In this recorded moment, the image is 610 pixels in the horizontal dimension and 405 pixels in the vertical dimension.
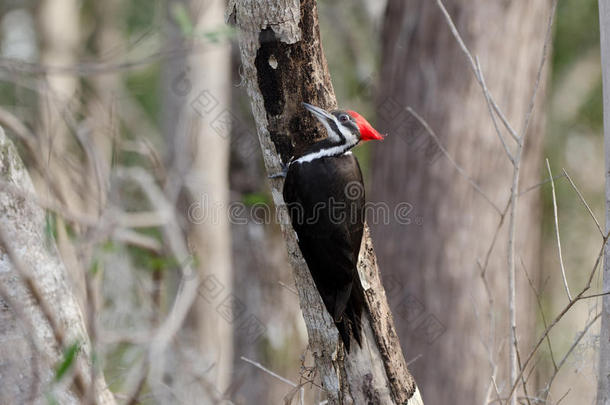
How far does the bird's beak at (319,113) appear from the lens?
2316 mm

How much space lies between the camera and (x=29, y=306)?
90.7 inches

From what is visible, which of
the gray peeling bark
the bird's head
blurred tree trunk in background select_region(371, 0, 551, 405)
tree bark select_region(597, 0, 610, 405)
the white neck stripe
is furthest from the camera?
blurred tree trunk in background select_region(371, 0, 551, 405)

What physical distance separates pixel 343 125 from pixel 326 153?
14cm

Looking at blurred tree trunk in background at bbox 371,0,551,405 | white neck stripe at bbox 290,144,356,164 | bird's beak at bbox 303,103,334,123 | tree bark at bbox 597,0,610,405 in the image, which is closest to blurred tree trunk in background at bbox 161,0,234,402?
blurred tree trunk in background at bbox 371,0,551,405

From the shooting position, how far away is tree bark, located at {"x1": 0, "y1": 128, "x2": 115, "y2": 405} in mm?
2230

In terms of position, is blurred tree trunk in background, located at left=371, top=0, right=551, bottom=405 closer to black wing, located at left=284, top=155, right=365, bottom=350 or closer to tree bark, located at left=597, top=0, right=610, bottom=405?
black wing, located at left=284, top=155, right=365, bottom=350

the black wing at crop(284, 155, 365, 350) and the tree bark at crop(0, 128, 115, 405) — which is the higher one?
the black wing at crop(284, 155, 365, 350)

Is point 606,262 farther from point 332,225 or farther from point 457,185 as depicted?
point 457,185

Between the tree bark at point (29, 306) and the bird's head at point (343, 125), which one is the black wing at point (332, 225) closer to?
the bird's head at point (343, 125)

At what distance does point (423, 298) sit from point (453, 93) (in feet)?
5.08

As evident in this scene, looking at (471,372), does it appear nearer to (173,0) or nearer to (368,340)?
(368,340)

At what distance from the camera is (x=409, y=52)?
16.3 ft

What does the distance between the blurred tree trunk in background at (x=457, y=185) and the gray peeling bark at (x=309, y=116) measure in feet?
8.24

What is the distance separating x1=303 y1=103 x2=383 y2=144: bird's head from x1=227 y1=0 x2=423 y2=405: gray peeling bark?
0.03m
